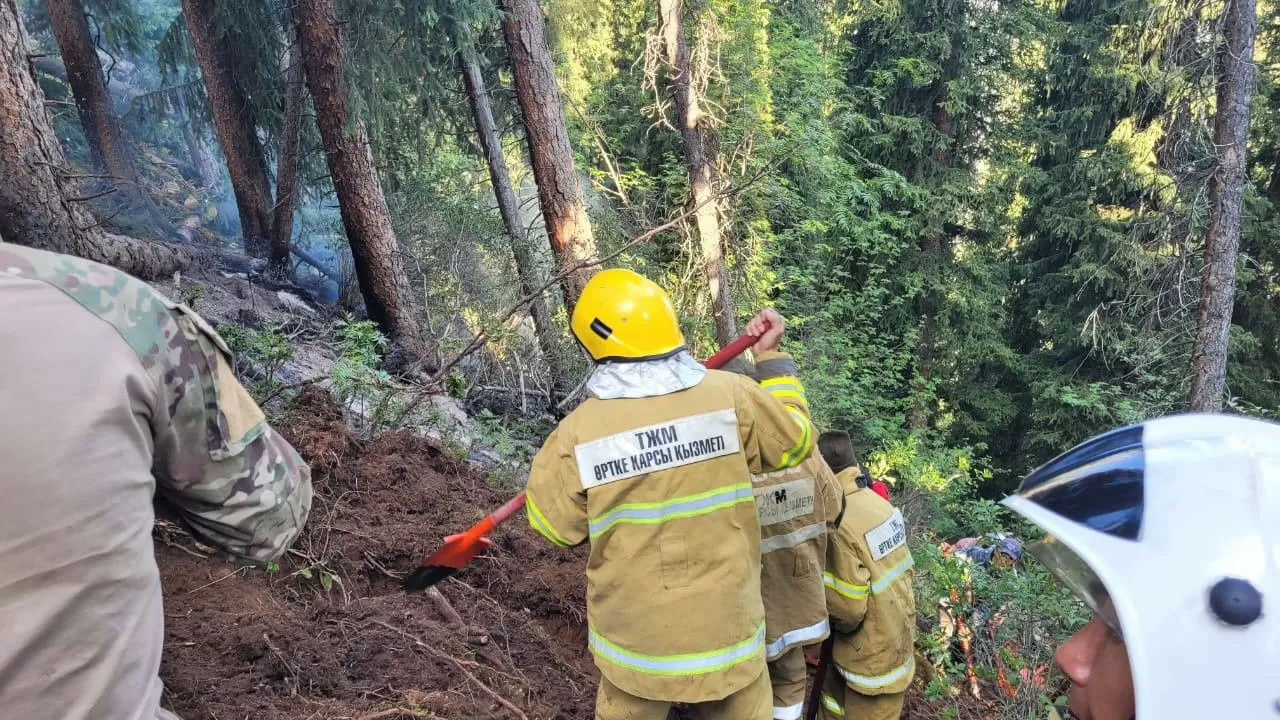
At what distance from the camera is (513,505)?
2820mm

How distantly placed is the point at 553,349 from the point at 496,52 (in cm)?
438

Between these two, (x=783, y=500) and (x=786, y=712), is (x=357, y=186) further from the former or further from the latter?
(x=786, y=712)

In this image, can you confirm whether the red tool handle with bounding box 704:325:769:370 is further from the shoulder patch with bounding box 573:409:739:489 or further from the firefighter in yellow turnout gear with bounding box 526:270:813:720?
the shoulder patch with bounding box 573:409:739:489

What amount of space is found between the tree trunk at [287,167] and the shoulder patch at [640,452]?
20.6ft

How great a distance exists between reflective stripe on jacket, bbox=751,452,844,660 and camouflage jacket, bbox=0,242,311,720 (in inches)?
84.5

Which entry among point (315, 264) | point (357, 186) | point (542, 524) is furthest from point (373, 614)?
point (315, 264)

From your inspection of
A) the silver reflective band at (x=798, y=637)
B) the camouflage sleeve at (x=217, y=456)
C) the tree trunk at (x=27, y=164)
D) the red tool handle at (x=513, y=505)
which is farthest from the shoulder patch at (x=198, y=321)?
the tree trunk at (x=27, y=164)

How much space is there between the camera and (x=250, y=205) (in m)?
7.57

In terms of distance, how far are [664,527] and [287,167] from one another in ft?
21.5

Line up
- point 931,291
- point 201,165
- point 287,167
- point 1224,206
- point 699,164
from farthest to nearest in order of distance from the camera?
point 201,165 < point 931,291 < point 699,164 < point 1224,206 < point 287,167

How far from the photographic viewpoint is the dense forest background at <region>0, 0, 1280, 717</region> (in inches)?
275

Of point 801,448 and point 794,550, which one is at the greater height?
point 801,448

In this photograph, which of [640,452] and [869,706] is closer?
[640,452]

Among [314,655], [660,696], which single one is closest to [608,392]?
[660,696]
